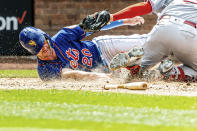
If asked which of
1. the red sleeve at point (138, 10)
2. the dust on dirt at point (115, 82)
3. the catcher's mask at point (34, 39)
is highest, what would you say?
the red sleeve at point (138, 10)

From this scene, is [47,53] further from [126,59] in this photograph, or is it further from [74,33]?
[126,59]

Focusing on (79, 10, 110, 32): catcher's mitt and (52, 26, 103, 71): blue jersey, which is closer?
(79, 10, 110, 32): catcher's mitt

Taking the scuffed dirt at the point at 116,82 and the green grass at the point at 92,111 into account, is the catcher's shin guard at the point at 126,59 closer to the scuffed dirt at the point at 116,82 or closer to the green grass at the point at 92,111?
the scuffed dirt at the point at 116,82

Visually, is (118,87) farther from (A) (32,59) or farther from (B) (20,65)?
(A) (32,59)

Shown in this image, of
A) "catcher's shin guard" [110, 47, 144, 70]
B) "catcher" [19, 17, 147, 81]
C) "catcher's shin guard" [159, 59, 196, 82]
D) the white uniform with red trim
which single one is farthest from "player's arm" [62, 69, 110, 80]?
"catcher's shin guard" [159, 59, 196, 82]

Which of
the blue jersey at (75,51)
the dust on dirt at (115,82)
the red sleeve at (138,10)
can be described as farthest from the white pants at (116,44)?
the red sleeve at (138,10)

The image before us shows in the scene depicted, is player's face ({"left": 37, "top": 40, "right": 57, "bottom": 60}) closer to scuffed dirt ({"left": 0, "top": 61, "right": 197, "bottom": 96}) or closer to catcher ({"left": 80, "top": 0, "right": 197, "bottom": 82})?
scuffed dirt ({"left": 0, "top": 61, "right": 197, "bottom": 96})
